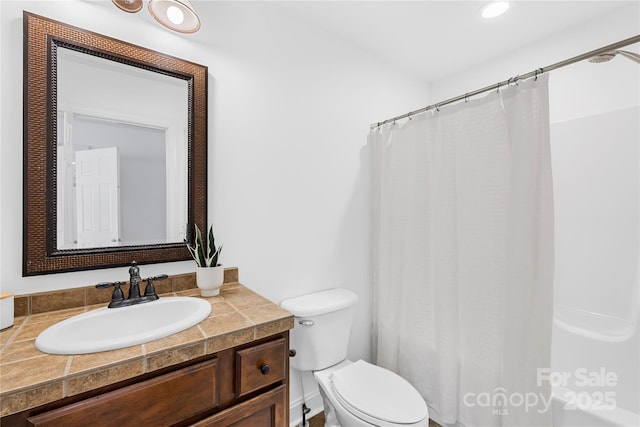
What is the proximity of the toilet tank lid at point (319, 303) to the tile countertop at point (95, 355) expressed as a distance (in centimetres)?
46

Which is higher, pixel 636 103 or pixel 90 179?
pixel 636 103

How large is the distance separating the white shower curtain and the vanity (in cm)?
101

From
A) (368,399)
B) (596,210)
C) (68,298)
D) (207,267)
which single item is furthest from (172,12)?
(596,210)

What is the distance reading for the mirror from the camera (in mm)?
1018

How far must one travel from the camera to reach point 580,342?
1820 mm

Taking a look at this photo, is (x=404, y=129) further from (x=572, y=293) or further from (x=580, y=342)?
(x=580, y=342)

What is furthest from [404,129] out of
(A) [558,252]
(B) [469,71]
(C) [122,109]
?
(C) [122,109]

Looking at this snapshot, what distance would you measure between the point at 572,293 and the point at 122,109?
9.06 feet

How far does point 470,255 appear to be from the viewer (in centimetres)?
151

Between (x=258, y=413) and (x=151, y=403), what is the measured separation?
0.37 metres

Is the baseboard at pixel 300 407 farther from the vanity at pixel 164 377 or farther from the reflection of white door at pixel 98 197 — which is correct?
the reflection of white door at pixel 98 197

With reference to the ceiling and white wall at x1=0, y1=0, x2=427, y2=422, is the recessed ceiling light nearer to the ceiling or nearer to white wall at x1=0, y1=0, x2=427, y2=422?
the ceiling

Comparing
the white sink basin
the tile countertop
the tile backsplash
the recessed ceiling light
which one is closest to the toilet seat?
the tile countertop

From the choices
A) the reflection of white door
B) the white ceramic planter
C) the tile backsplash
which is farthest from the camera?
the white ceramic planter
